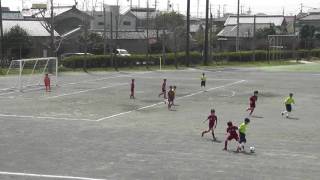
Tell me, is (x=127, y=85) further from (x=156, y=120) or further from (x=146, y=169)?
(x=146, y=169)

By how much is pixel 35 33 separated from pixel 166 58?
60.6ft

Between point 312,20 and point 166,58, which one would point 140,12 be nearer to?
point 312,20

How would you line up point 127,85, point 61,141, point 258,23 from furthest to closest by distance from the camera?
point 258,23 < point 127,85 < point 61,141

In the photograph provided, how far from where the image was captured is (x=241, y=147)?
1794cm

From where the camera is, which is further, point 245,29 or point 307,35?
point 245,29

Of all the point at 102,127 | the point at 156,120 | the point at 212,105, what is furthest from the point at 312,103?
the point at 102,127

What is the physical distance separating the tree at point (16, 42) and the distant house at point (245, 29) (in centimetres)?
4275

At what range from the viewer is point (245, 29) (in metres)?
106

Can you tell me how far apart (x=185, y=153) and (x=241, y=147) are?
6.33 ft

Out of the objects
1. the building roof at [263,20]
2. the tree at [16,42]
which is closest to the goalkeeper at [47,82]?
the tree at [16,42]

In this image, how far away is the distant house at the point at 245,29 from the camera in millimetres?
100312

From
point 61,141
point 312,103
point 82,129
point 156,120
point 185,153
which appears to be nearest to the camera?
point 185,153

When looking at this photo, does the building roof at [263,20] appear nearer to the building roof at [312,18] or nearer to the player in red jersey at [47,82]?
the building roof at [312,18]

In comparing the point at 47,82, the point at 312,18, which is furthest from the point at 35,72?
the point at 312,18
